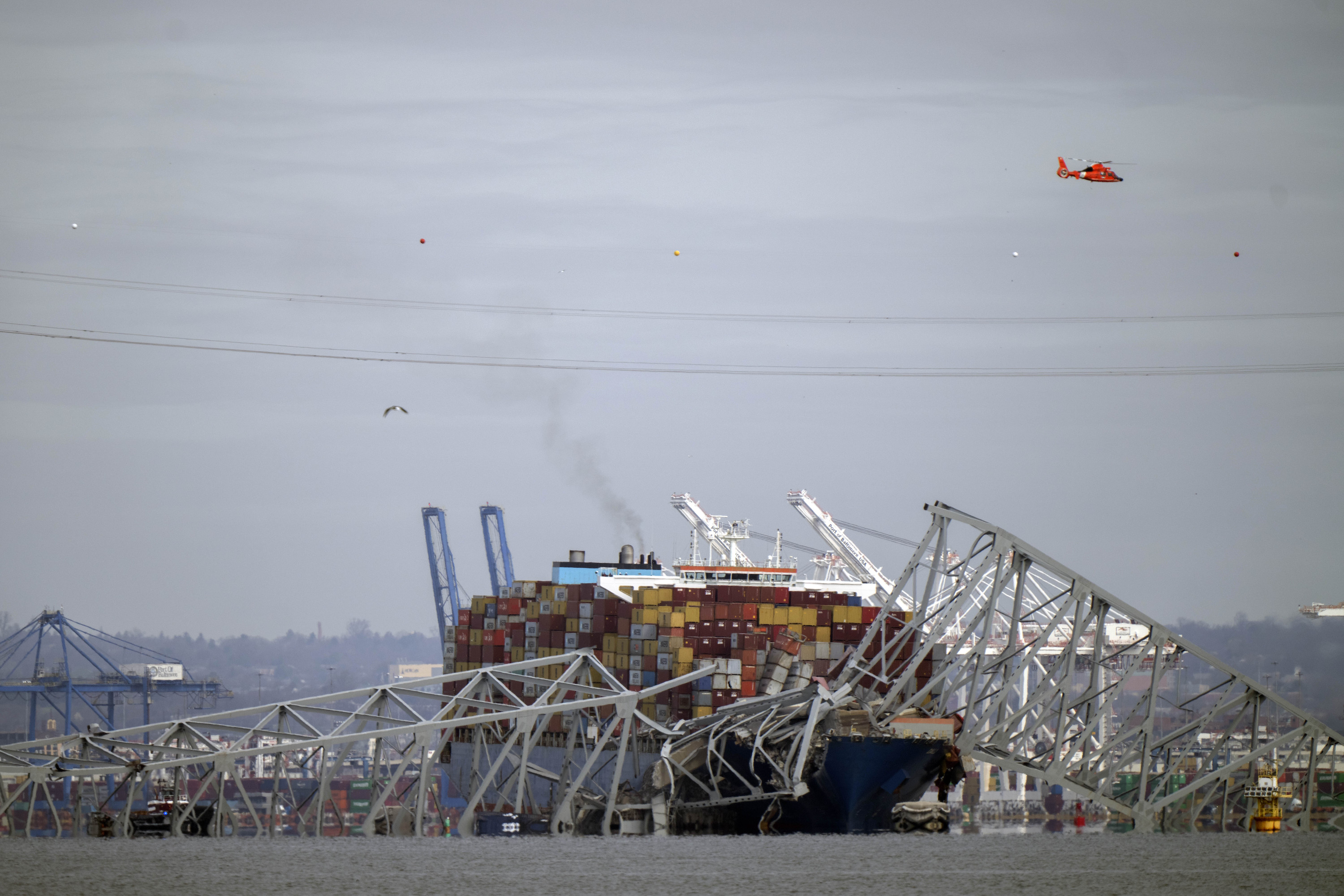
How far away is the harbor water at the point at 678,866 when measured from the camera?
3098 centimetres

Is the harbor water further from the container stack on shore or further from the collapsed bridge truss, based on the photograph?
the container stack on shore

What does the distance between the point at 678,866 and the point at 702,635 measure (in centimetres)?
3330

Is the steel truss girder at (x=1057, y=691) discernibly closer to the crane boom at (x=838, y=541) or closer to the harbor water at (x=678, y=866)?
the harbor water at (x=678, y=866)

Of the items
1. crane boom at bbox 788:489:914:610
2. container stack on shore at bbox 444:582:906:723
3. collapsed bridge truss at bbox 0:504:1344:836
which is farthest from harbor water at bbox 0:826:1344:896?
crane boom at bbox 788:489:914:610

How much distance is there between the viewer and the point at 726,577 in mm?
75250

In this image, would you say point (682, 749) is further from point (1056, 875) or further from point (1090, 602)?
point (1056, 875)

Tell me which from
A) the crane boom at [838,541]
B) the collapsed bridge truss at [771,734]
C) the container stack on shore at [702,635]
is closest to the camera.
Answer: the collapsed bridge truss at [771,734]

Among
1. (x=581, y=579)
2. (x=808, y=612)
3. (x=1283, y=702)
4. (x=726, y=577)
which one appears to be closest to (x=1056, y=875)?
(x=1283, y=702)

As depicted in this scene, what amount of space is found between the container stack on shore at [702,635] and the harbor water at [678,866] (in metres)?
18.6

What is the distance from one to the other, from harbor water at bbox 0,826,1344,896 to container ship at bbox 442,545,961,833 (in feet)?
8.93

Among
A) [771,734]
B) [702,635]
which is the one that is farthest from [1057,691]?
[702,635]

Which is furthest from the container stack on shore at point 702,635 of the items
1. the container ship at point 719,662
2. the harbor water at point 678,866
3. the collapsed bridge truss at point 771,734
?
the harbor water at point 678,866

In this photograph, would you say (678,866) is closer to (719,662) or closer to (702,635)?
(719,662)

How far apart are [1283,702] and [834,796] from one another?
59.6 feet
